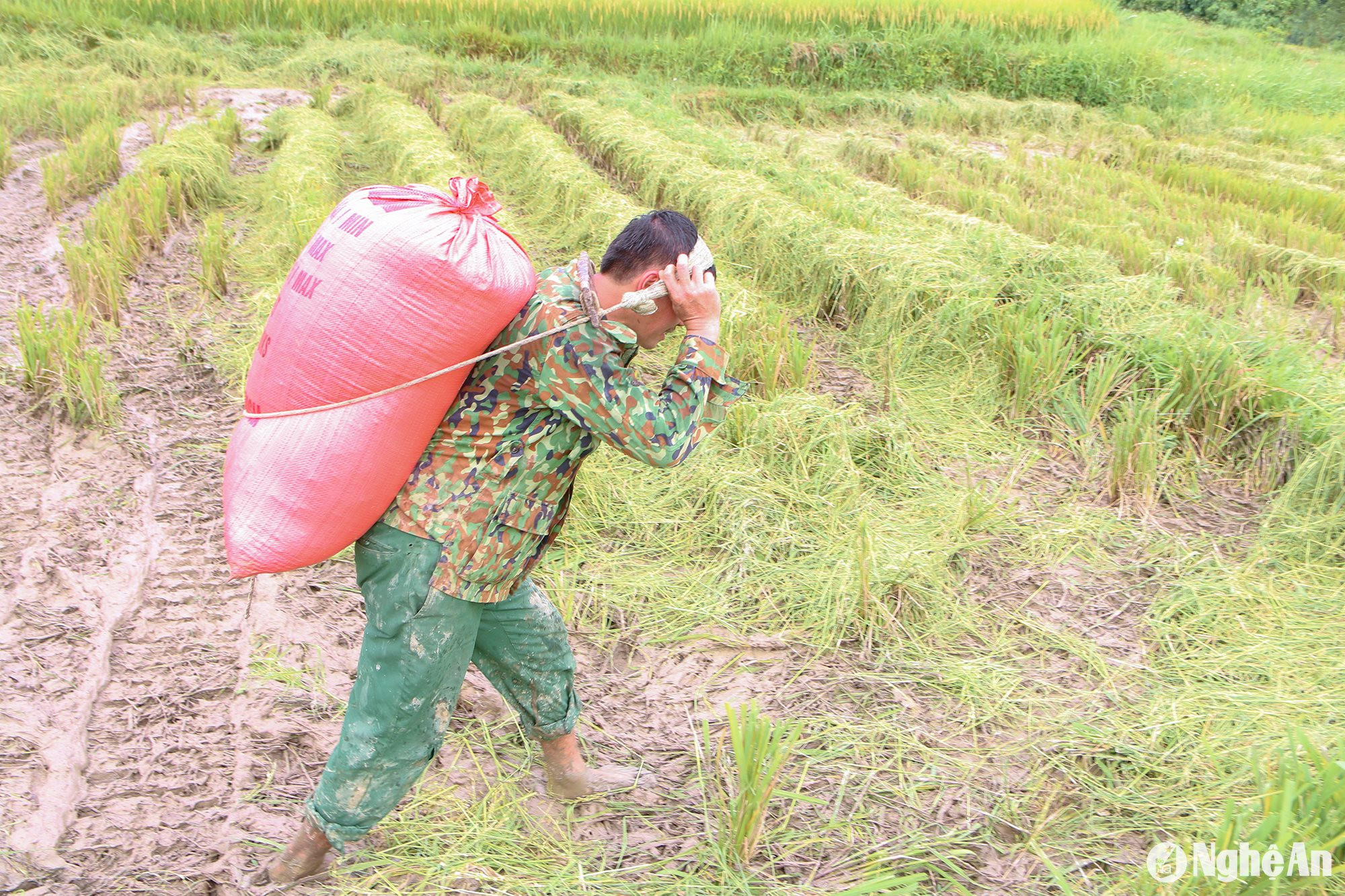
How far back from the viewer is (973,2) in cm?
1243

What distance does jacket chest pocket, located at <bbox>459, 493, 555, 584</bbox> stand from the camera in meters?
1.56

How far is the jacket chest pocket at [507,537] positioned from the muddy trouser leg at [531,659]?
0.39 ft

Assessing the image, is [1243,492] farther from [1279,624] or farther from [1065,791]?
[1065,791]

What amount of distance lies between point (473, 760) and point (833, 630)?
97cm

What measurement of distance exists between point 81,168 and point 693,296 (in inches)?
230

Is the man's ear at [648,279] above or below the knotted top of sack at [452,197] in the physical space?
below

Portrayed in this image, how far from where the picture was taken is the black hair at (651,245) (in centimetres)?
152

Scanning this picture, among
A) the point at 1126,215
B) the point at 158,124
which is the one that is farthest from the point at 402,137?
the point at 1126,215

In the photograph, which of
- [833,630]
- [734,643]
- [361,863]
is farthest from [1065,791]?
[361,863]

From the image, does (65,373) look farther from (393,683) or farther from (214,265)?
(393,683)

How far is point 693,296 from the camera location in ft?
4.96

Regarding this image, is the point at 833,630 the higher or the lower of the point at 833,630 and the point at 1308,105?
the lower

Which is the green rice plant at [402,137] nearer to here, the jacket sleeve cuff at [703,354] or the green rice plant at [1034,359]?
the green rice plant at [1034,359]

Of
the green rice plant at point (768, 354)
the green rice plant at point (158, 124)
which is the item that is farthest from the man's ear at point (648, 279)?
the green rice plant at point (158, 124)
